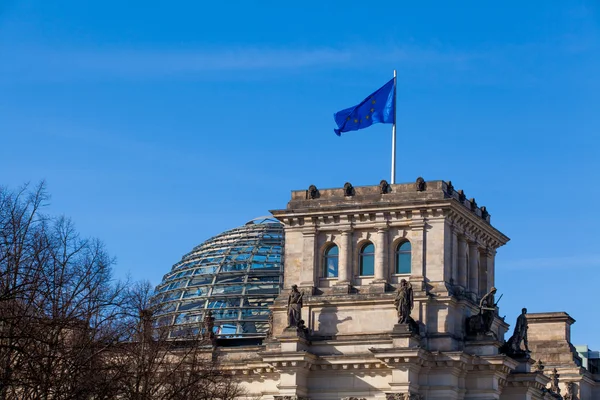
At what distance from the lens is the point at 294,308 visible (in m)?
75.1

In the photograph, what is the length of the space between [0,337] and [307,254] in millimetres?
35293

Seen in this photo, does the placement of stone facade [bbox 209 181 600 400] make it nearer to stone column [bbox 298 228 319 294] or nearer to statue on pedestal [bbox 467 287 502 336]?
stone column [bbox 298 228 319 294]

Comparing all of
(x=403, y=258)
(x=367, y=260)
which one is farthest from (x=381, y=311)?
(x=367, y=260)

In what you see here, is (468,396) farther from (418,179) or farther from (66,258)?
(66,258)

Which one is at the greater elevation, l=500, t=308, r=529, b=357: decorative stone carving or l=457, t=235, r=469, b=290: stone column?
l=457, t=235, r=469, b=290: stone column

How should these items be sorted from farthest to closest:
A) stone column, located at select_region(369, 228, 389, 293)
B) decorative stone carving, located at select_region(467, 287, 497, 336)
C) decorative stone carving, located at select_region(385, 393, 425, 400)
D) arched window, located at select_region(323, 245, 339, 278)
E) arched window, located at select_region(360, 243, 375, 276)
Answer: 1. arched window, located at select_region(323, 245, 339, 278)
2. arched window, located at select_region(360, 243, 375, 276)
3. stone column, located at select_region(369, 228, 389, 293)
4. decorative stone carving, located at select_region(467, 287, 497, 336)
5. decorative stone carving, located at select_region(385, 393, 425, 400)

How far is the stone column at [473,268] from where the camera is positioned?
80.3 meters

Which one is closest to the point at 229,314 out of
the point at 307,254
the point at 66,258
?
the point at 307,254

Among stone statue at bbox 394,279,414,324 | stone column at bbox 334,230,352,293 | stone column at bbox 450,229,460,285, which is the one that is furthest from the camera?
stone column at bbox 334,230,352,293

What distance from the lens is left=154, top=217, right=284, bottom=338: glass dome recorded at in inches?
4449

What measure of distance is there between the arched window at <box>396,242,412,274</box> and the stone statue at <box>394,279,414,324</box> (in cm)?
372

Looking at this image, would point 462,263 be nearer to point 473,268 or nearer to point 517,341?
point 473,268

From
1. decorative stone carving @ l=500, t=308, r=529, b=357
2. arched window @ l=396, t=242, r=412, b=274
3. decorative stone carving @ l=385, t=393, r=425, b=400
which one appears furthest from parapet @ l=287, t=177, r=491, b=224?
decorative stone carving @ l=385, t=393, r=425, b=400

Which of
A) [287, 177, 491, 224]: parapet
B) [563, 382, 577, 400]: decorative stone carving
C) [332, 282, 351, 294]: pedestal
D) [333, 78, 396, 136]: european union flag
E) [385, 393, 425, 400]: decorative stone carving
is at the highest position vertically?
[333, 78, 396, 136]: european union flag
